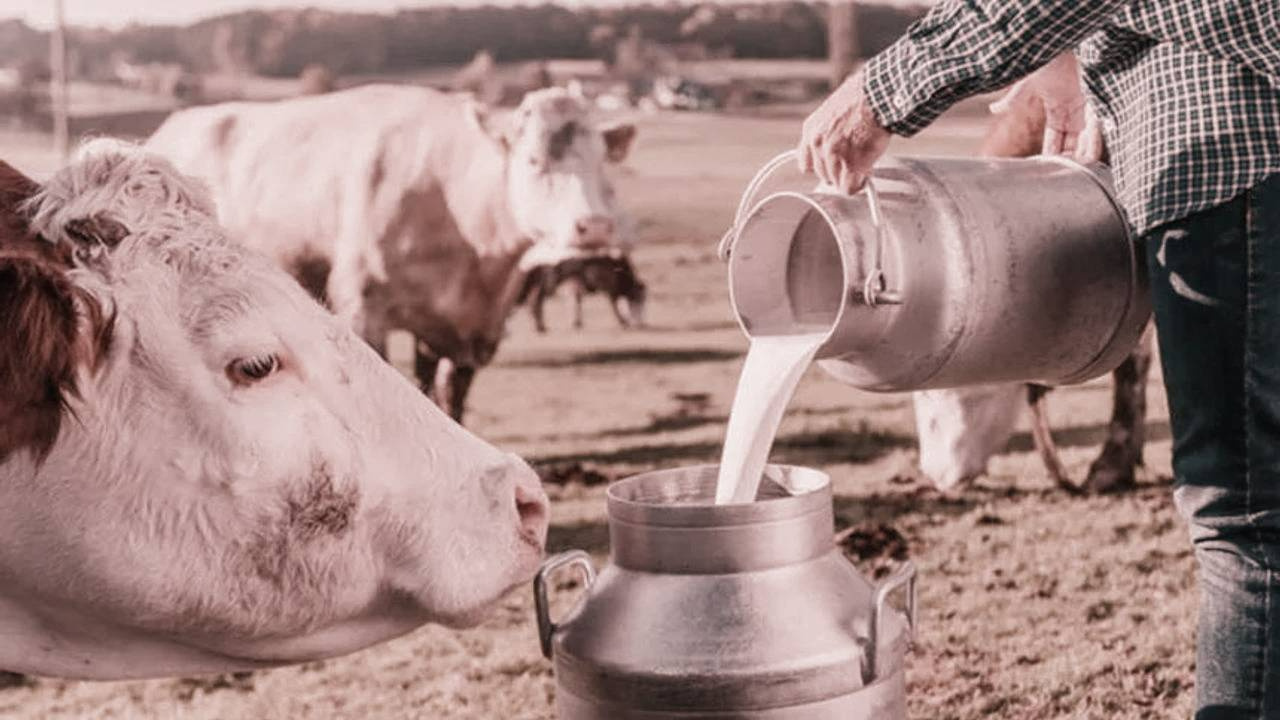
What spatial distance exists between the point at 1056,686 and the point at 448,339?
15.7 ft

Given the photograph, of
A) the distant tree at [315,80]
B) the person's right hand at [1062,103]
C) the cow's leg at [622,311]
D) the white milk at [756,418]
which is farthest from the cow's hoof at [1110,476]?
the distant tree at [315,80]

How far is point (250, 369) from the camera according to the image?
7.27 feet

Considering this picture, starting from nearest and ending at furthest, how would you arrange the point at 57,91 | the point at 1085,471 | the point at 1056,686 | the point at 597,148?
the point at 1056,686
the point at 1085,471
the point at 597,148
the point at 57,91

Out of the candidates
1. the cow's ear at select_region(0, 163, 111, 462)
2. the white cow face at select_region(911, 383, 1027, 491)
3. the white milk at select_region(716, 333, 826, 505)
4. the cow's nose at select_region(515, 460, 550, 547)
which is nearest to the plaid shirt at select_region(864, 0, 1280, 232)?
the white milk at select_region(716, 333, 826, 505)

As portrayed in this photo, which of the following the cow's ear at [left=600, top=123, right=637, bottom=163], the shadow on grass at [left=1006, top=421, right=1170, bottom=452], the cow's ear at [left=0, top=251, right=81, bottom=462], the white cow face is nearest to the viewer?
the cow's ear at [left=0, top=251, right=81, bottom=462]

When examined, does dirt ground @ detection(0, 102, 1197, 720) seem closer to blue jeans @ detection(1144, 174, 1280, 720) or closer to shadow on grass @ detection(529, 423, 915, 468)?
shadow on grass @ detection(529, 423, 915, 468)

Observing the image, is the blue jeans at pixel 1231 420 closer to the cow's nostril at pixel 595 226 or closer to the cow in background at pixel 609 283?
the cow's nostril at pixel 595 226

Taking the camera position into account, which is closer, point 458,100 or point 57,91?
point 458,100

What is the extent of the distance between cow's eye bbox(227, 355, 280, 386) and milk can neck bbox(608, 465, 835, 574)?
50 cm

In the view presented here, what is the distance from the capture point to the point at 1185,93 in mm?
2307

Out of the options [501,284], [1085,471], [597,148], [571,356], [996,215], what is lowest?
[571,356]

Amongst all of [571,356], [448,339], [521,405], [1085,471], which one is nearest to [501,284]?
[448,339]

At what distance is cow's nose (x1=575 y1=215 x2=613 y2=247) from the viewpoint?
841cm

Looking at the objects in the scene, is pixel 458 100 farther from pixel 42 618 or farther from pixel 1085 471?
pixel 42 618
